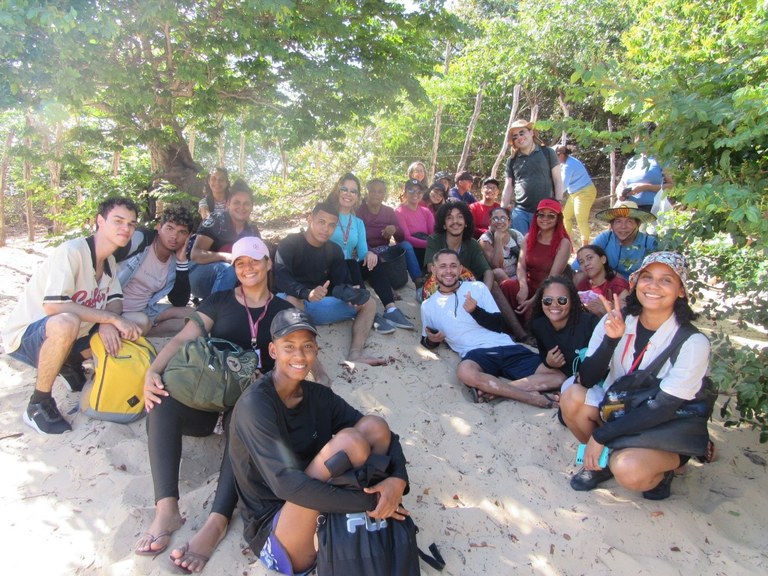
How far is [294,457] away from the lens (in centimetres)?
213

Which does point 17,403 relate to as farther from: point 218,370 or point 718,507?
point 718,507

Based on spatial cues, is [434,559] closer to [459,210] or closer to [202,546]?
[202,546]

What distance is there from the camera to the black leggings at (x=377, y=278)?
489 cm

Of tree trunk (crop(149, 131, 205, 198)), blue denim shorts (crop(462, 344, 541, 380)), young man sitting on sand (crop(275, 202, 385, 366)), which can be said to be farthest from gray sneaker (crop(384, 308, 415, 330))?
tree trunk (crop(149, 131, 205, 198))

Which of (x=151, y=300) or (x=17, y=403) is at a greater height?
(x=151, y=300)

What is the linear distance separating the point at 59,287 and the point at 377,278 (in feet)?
9.30

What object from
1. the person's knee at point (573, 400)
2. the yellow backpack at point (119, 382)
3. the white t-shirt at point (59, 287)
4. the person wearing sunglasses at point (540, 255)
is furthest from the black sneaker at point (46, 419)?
the person wearing sunglasses at point (540, 255)

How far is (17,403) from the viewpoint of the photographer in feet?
11.5

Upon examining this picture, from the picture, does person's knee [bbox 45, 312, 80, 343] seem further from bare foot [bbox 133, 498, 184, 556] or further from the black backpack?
the black backpack

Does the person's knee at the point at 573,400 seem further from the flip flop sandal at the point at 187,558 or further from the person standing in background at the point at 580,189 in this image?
the person standing in background at the point at 580,189

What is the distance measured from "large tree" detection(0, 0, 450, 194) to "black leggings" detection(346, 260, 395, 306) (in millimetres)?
1528

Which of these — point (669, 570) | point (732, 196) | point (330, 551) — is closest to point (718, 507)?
point (669, 570)

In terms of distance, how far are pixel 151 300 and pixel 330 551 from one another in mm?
2919

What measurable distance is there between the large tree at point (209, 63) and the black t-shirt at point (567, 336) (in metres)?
2.96
